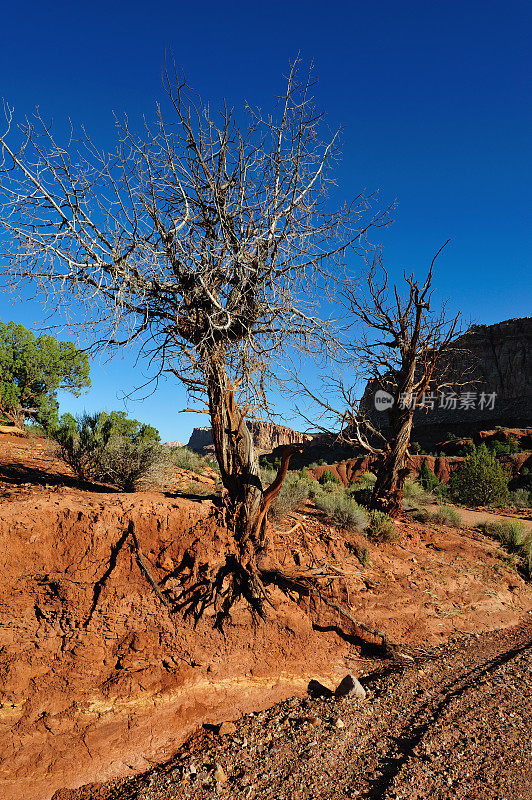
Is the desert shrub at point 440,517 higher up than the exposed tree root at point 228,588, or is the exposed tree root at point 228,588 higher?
the desert shrub at point 440,517

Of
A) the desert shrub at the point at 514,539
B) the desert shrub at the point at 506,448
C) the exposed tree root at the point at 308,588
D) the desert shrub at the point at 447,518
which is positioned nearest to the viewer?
the exposed tree root at the point at 308,588

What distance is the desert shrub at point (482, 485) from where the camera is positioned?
16.1m

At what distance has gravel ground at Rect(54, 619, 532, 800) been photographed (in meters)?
3.34

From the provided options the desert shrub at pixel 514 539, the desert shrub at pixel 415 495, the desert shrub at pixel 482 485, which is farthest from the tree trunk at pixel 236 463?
the desert shrub at pixel 482 485

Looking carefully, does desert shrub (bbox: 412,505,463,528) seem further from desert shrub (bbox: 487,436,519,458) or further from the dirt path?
desert shrub (bbox: 487,436,519,458)

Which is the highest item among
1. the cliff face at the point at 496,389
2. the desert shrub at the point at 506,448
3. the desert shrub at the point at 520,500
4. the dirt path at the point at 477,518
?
the cliff face at the point at 496,389

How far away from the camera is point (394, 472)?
27.4 feet

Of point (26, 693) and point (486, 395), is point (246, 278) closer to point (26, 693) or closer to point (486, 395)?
point (26, 693)

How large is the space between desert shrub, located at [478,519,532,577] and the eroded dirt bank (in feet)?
12.4

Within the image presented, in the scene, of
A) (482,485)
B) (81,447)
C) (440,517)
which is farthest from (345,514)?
(482,485)

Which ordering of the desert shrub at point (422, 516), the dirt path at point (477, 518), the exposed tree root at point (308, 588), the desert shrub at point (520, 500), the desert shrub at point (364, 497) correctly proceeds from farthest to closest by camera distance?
the desert shrub at point (520, 500), the dirt path at point (477, 518), the desert shrub at point (422, 516), the desert shrub at point (364, 497), the exposed tree root at point (308, 588)

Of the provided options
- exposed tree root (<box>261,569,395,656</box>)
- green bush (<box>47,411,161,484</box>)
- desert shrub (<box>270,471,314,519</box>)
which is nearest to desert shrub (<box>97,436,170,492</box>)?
green bush (<box>47,411,161,484</box>)

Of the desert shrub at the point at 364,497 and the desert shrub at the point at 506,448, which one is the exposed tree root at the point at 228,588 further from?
the desert shrub at the point at 506,448

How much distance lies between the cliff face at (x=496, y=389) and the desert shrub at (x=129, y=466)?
Answer: 4887 cm
